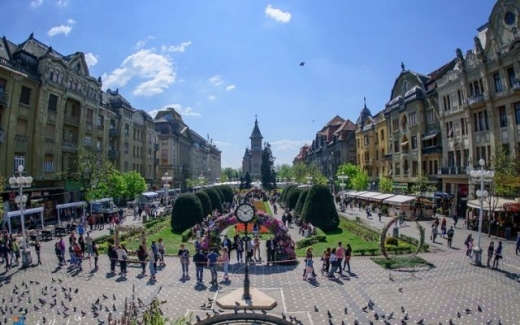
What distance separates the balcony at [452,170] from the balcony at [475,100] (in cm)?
729

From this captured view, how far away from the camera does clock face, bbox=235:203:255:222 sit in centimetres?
1662

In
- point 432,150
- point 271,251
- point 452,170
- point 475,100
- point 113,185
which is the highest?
point 475,100

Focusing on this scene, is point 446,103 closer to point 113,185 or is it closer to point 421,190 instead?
point 421,190

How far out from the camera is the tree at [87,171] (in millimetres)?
39031

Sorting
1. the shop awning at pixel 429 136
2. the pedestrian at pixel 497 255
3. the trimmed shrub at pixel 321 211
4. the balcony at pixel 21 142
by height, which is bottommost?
the pedestrian at pixel 497 255

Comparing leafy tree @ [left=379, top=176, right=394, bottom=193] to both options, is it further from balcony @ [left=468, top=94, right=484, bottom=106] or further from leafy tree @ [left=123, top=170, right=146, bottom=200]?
leafy tree @ [left=123, top=170, right=146, bottom=200]

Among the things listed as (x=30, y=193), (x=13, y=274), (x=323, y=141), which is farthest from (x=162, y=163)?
(x=13, y=274)

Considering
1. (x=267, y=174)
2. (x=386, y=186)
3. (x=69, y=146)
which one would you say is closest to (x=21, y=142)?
(x=69, y=146)

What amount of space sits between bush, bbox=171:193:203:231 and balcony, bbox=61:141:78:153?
19.5m

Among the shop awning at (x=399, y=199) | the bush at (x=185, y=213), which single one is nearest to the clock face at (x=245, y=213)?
the bush at (x=185, y=213)

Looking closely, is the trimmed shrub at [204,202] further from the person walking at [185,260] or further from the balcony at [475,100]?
the balcony at [475,100]

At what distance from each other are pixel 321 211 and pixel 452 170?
1979 centimetres

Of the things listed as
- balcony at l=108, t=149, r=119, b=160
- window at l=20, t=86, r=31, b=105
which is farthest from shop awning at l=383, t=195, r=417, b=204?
window at l=20, t=86, r=31, b=105

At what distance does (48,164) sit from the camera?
138 feet
